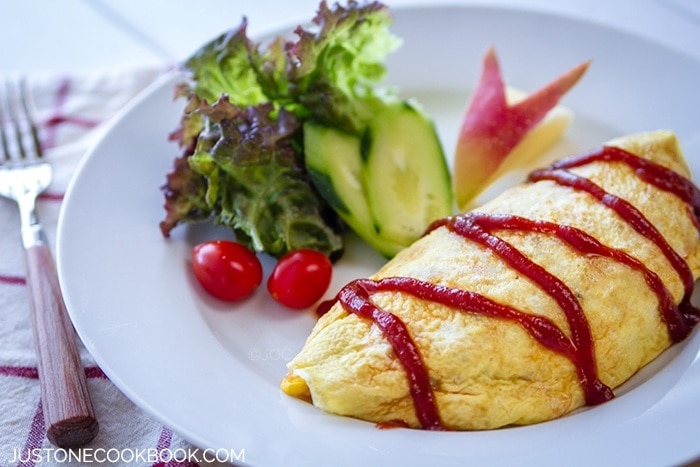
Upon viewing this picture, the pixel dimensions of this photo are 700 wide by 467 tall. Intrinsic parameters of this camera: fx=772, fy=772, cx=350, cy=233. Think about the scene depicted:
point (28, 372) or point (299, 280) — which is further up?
point (299, 280)

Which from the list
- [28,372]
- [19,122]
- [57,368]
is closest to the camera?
[57,368]

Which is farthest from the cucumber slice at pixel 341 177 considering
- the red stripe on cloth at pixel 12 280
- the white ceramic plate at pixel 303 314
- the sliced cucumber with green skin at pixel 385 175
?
the red stripe on cloth at pixel 12 280

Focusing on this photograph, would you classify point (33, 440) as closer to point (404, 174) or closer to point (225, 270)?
point (225, 270)

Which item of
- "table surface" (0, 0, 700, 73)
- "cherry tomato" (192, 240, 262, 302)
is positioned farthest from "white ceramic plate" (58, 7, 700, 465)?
"table surface" (0, 0, 700, 73)

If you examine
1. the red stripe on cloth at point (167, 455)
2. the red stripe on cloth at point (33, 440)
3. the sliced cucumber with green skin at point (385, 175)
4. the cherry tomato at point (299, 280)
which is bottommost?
the red stripe on cloth at point (33, 440)

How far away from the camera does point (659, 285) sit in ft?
9.66

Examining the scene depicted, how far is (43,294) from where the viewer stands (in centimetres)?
323

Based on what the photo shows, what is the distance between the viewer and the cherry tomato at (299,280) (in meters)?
3.33

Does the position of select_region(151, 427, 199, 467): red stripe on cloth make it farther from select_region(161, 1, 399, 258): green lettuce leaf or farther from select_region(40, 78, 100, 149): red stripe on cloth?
select_region(40, 78, 100, 149): red stripe on cloth

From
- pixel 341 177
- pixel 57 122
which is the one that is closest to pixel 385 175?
pixel 341 177

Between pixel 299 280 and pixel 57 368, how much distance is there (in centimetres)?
103

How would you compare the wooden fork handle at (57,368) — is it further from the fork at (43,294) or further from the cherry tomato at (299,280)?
the cherry tomato at (299,280)

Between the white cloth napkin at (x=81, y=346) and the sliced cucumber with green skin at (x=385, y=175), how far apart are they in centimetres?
135

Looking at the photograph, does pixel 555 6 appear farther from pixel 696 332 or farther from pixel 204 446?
pixel 204 446
